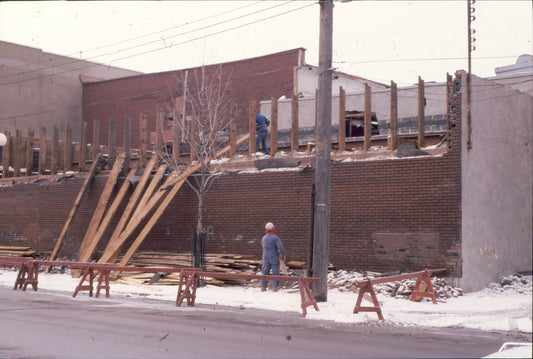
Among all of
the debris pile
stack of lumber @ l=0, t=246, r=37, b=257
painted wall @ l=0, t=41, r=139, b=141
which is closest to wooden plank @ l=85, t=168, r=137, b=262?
stack of lumber @ l=0, t=246, r=37, b=257

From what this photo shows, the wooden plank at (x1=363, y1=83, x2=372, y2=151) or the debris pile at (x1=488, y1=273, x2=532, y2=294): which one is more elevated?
the wooden plank at (x1=363, y1=83, x2=372, y2=151)

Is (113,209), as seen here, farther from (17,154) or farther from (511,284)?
(511,284)

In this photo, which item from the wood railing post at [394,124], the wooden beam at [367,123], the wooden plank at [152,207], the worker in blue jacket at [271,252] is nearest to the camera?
the worker in blue jacket at [271,252]

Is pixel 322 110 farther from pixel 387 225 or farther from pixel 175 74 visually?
pixel 175 74

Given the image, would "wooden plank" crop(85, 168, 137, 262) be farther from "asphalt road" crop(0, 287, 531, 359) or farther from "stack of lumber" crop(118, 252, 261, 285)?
"asphalt road" crop(0, 287, 531, 359)

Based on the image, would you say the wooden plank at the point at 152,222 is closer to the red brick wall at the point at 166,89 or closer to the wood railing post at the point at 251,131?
the wood railing post at the point at 251,131

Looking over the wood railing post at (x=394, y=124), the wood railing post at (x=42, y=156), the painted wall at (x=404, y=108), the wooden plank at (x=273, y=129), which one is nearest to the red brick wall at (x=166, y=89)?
the painted wall at (x=404, y=108)

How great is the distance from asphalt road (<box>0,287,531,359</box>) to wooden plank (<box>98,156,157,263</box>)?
775 cm

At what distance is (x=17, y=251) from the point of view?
26016 millimetres

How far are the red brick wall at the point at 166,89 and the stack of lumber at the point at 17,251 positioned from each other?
40.2 feet

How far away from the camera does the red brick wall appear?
35.8 metres

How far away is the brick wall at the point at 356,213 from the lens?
16688 millimetres

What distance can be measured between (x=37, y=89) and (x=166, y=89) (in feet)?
30.3

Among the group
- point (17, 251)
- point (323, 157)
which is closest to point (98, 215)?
point (17, 251)
